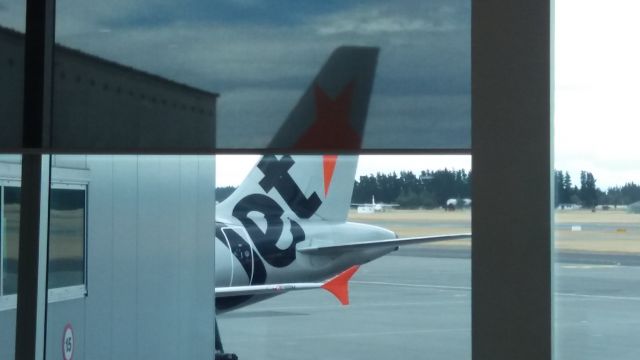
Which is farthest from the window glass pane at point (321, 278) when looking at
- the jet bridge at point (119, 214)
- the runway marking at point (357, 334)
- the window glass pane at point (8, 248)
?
the window glass pane at point (8, 248)

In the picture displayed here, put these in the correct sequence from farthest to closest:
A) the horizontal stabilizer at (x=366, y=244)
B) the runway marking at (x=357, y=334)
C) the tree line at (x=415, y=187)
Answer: the runway marking at (x=357, y=334) → the horizontal stabilizer at (x=366, y=244) → the tree line at (x=415, y=187)

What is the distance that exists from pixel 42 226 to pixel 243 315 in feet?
12.1

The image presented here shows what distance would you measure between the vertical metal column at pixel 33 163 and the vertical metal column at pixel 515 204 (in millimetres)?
1024

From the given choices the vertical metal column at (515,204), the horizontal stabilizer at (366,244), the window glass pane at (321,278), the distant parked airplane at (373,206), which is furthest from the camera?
the window glass pane at (321,278)

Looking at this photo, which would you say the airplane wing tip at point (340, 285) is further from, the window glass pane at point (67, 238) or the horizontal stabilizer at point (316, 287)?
the window glass pane at point (67, 238)

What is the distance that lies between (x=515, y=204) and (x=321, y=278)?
494cm

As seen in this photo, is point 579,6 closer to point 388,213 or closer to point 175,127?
point 175,127

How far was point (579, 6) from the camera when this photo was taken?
1695 mm

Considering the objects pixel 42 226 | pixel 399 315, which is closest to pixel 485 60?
pixel 42 226

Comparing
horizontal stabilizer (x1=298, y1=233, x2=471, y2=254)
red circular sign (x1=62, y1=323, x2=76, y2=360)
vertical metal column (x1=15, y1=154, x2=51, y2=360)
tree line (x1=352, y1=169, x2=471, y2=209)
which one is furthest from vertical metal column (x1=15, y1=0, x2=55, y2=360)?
horizontal stabilizer (x1=298, y1=233, x2=471, y2=254)

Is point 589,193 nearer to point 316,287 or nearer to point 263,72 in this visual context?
point 263,72

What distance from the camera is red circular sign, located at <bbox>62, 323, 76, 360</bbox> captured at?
7.61 ft

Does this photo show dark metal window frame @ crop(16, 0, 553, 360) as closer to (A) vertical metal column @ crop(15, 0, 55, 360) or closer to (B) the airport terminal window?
(A) vertical metal column @ crop(15, 0, 55, 360)

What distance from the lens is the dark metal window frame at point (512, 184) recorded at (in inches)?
53.7
